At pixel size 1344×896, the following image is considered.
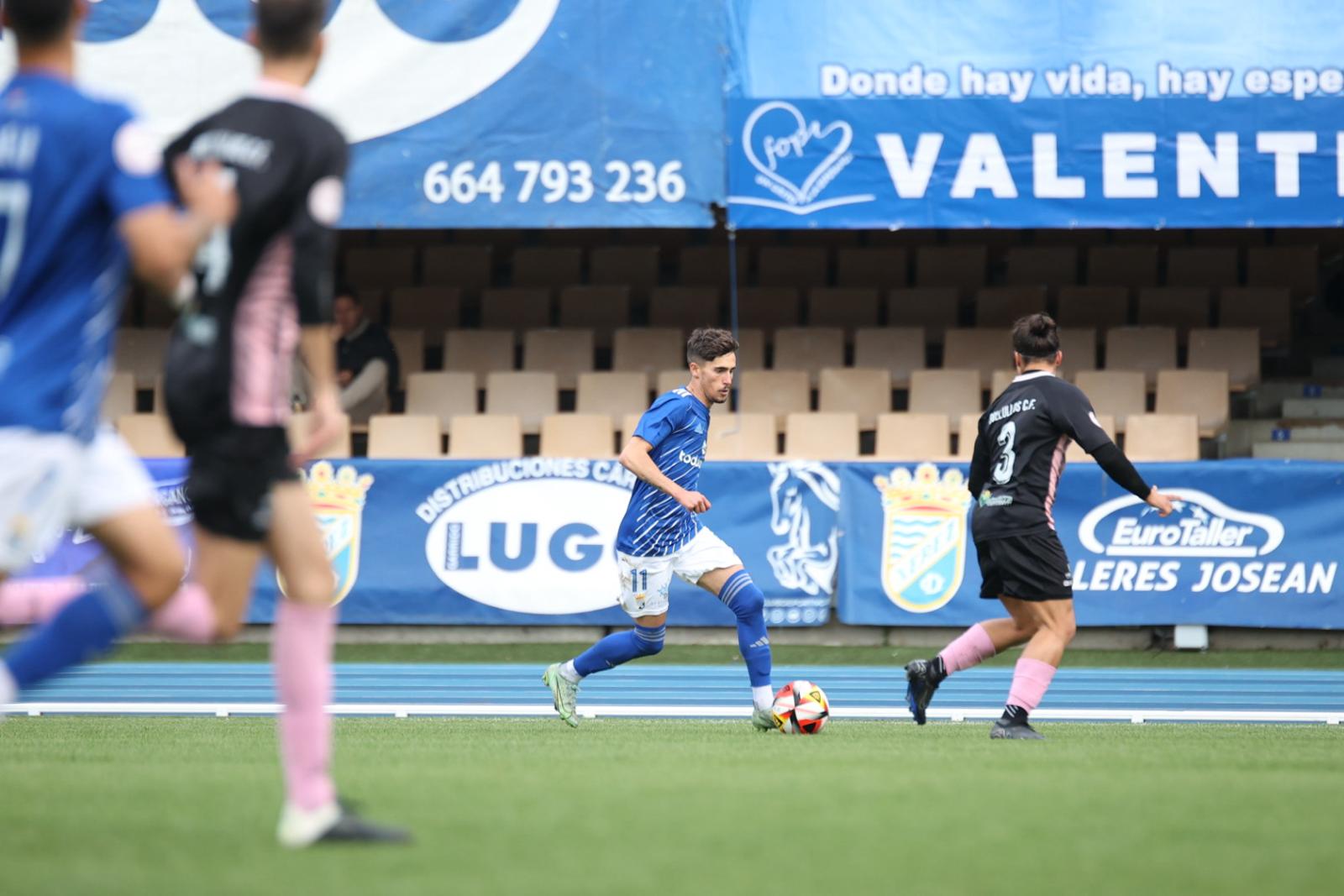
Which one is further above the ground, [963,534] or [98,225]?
[98,225]

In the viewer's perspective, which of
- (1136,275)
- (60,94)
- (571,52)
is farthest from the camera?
(1136,275)

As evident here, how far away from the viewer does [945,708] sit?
10.4 metres

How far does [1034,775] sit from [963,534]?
285 inches

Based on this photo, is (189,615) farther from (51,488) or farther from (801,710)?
(801,710)

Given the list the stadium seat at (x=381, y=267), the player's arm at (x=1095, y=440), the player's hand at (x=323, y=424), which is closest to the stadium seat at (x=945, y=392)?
the stadium seat at (x=381, y=267)

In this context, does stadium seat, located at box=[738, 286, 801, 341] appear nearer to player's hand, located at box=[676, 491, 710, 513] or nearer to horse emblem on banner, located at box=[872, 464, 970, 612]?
horse emblem on banner, located at box=[872, 464, 970, 612]

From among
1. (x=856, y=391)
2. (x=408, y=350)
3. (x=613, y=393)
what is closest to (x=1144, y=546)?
(x=856, y=391)

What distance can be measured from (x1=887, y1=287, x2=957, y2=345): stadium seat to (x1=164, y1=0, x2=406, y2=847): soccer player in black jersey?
13.3 meters

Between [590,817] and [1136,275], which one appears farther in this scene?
[1136,275]

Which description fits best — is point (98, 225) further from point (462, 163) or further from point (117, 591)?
point (462, 163)

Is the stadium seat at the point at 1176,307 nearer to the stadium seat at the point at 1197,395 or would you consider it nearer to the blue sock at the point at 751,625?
the stadium seat at the point at 1197,395

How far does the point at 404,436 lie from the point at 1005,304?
6382 mm

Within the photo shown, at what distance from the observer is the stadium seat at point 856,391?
51.1 feet

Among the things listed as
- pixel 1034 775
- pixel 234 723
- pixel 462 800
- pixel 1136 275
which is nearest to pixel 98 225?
pixel 462 800
